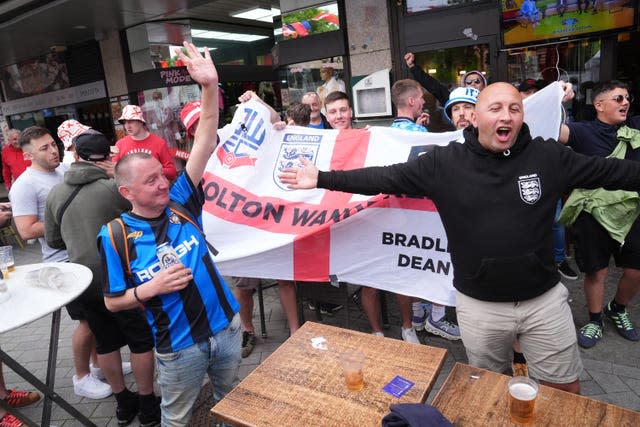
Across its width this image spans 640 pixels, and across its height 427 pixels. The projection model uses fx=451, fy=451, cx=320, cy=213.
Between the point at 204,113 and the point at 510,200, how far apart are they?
1.70 m

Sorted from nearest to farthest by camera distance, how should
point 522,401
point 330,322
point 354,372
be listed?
point 522,401 → point 354,372 → point 330,322

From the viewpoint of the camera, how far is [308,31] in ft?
24.0

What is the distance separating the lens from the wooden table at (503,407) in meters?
1.67

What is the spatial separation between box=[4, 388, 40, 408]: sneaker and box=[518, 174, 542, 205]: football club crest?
3.98 m

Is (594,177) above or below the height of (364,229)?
above

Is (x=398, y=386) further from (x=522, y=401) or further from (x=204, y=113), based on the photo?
(x=204, y=113)

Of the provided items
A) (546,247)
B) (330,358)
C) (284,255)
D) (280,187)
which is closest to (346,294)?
(284,255)

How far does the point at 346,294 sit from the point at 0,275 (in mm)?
2454

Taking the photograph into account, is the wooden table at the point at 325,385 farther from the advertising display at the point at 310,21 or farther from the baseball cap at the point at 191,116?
the advertising display at the point at 310,21

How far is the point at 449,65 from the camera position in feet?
21.6

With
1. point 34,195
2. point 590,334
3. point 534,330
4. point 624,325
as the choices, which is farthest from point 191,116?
point 624,325

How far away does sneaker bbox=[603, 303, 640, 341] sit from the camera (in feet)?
12.1

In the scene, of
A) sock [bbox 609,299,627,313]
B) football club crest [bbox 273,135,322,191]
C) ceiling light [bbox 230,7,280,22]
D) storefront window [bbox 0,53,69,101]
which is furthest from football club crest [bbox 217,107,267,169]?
storefront window [bbox 0,53,69,101]

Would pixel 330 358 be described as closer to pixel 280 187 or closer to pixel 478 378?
pixel 478 378
